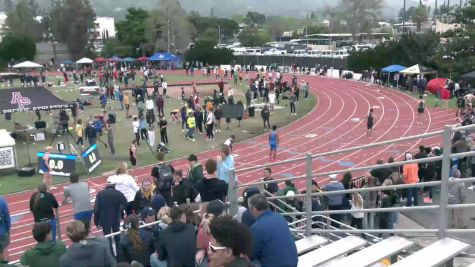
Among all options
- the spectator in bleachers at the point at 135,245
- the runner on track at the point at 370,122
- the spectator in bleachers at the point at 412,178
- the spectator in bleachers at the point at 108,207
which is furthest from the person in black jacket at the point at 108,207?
the runner on track at the point at 370,122

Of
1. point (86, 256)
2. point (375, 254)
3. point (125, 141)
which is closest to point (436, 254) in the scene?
point (375, 254)

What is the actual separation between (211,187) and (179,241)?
2.83 m

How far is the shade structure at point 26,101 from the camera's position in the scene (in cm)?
2289

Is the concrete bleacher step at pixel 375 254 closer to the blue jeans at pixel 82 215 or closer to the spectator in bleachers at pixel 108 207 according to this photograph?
the spectator in bleachers at pixel 108 207

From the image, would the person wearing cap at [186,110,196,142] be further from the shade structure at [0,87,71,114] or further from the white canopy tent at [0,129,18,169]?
the white canopy tent at [0,129,18,169]

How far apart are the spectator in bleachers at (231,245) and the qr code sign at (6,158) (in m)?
17.7

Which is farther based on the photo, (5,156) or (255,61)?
(255,61)

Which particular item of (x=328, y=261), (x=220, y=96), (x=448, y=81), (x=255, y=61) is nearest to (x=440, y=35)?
(x=448, y=81)

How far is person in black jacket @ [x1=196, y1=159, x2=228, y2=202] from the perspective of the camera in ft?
26.6

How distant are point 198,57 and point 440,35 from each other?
32680 mm

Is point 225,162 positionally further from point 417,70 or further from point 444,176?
point 417,70

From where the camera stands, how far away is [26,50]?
75438 mm

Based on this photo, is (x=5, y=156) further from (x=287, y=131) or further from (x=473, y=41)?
(x=473, y=41)

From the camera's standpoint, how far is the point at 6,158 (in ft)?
64.1
